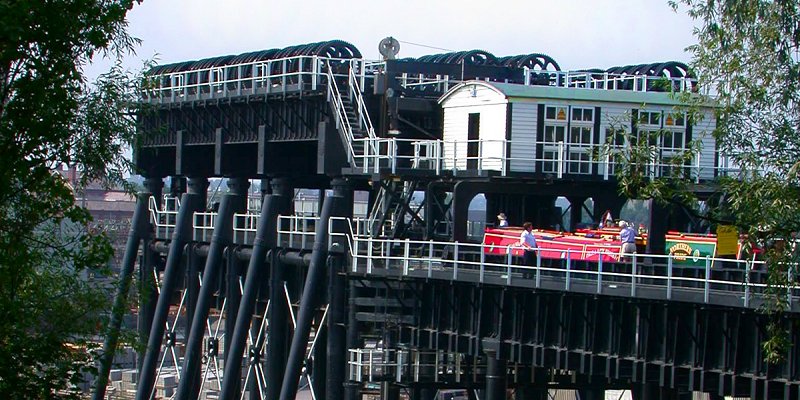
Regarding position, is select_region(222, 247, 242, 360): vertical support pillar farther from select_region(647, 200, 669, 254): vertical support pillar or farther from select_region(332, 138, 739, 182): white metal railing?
select_region(647, 200, 669, 254): vertical support pillar

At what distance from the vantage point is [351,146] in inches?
2062

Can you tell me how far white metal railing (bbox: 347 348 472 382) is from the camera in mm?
47812

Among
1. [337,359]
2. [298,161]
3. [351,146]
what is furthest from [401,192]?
[298,161]

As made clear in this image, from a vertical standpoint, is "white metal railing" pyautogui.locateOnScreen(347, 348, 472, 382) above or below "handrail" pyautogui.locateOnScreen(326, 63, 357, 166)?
below

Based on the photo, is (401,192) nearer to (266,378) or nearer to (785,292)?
(266,378)

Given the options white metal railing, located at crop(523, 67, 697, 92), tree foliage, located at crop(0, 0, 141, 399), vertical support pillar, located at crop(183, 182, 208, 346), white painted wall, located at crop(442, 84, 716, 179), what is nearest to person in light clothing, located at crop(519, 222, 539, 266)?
white painted wall, located at crop(442, 84, 716, 179)

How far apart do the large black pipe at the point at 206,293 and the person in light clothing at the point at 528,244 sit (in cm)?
1959

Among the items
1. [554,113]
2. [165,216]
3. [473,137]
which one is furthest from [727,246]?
[165,216]

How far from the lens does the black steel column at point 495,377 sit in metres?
45.4

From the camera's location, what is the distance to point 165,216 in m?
71.8

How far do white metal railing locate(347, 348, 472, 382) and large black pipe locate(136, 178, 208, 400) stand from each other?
57.5 feet

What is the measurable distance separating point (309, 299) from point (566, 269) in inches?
551

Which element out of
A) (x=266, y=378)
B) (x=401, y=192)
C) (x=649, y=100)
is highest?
(x=649, y=100)

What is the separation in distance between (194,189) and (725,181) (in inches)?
1611
